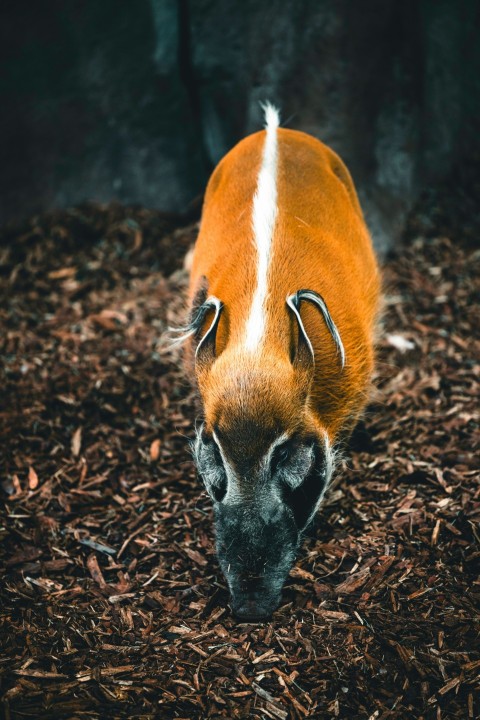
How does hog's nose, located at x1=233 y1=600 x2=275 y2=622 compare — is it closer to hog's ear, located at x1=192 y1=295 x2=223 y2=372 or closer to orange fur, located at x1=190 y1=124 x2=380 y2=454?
orange fur, located at x1=190 y1=124 x2=380 y2=454

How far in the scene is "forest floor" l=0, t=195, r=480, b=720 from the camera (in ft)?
9.04

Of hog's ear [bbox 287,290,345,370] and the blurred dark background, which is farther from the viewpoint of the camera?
→ the blurred dark background

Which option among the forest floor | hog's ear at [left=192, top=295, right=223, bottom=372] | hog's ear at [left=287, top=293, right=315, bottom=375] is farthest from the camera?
hog's ear at [left=192, top=295, right=223, bottom=372]

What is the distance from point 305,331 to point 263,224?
0.76 m

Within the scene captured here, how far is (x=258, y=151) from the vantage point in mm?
4324

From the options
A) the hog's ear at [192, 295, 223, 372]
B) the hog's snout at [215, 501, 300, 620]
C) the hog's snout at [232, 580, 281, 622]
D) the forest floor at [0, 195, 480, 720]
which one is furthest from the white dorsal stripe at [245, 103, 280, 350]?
the hog's snout at [232, 580, 281, 622]

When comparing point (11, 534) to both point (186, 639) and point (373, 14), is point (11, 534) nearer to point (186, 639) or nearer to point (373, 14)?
point (186, 639)

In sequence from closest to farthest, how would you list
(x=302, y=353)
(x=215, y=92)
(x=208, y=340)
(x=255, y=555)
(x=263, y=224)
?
(x=255, y=555), (x=302, y=353), (x=208, y=340), (x=263, y=224), (x=215, y=92)

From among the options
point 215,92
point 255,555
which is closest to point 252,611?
point 255,555

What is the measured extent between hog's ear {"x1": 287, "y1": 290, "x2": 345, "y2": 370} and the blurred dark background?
275 cm

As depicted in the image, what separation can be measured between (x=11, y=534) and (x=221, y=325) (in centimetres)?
152

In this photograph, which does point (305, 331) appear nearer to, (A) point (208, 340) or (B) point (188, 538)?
(A) point (208, 340)

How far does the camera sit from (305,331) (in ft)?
10.9

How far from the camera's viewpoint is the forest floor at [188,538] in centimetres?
276
